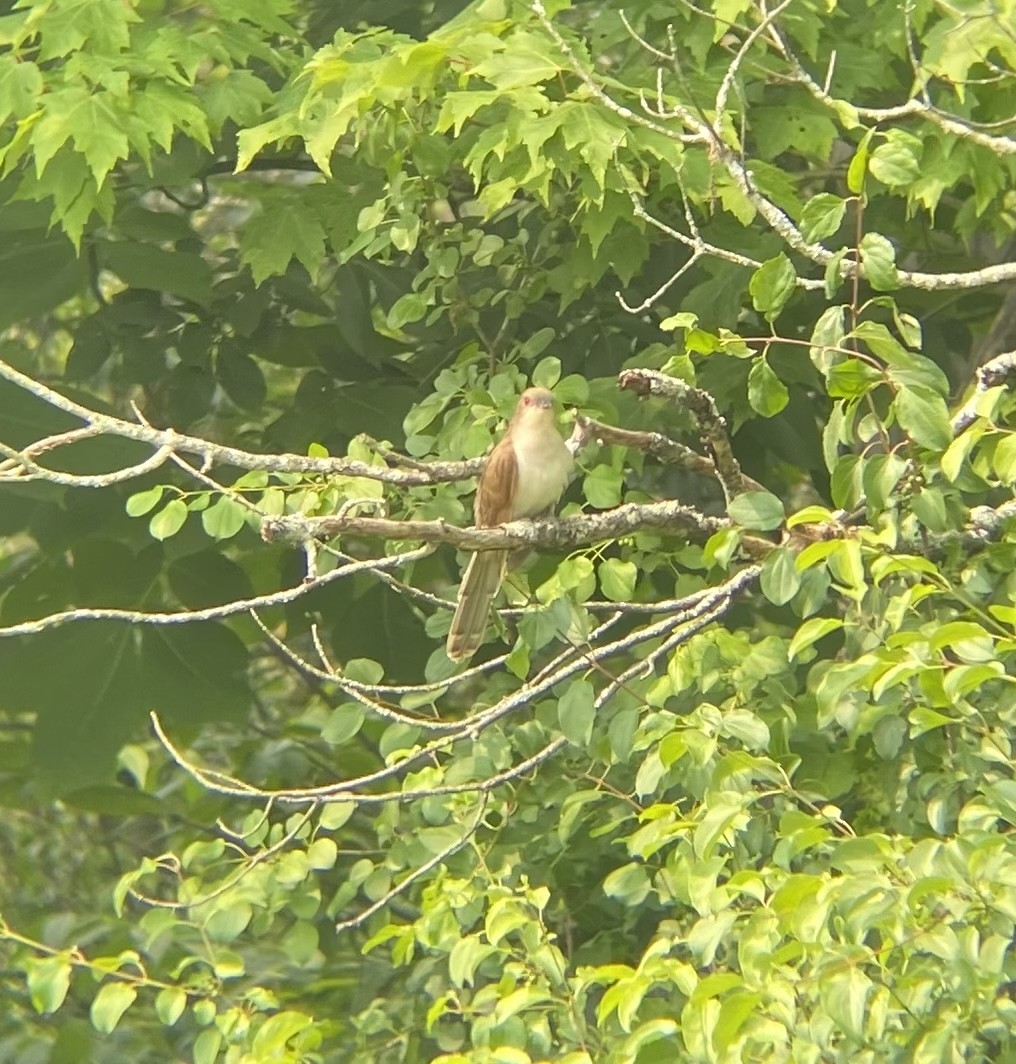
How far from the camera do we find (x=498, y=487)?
15.3 ft

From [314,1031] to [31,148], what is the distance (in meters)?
2.18

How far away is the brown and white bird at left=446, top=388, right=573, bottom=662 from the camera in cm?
422

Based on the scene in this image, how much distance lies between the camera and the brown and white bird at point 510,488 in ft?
13.8

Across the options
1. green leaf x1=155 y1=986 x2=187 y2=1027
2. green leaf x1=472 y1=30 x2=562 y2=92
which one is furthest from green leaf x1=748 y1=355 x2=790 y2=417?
green leaf x1=155 y1=986 x2=187 y2=1027

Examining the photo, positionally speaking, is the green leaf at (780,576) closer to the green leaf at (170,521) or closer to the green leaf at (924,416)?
the green leaf at (924,416)

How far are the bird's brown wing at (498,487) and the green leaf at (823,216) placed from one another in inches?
65.6

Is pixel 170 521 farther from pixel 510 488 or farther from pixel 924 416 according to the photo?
pixel 924 416

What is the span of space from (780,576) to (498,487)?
1.64 meters

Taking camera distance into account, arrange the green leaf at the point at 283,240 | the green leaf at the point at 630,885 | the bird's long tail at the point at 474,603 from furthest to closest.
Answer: the green leaf at the point at 283,240 < the bird's long tail at the point at 474,603 < the green leaf at the point at 630,885

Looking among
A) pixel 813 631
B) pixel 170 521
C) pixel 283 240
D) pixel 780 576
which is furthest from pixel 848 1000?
pixel 283 240

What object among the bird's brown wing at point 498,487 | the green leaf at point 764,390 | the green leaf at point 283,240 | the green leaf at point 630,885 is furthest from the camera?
the bird's brown wing at point 498,487

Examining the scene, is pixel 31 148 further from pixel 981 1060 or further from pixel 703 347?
pixel 981 1060

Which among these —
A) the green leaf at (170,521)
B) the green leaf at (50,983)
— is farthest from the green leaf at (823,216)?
the green leaf at (50,983)

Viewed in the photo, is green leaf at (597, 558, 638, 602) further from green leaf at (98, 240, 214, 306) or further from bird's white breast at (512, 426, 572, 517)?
green leaf at (98, 240, 214, 306)
